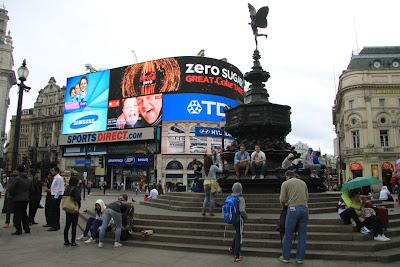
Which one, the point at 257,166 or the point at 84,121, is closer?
the point at 257,166

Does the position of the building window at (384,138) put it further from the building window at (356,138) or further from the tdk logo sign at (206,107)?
the tdk logo sign at (206,107)

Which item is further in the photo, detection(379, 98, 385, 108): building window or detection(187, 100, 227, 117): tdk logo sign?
detection(187, 100, 227, 117): tdk logo sign

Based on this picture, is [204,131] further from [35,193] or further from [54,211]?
[54,211]

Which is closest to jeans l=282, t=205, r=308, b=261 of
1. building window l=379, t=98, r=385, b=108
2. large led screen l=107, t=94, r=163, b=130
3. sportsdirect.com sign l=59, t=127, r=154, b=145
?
building window l=379, t=98, r=385, b=108

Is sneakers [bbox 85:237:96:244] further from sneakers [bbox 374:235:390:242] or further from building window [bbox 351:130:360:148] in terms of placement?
building window [bbox 351:130:360:148]

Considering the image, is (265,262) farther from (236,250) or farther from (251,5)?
(251,5)

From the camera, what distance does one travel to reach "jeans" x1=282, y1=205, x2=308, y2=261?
20.3 feet

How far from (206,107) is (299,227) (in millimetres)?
47921

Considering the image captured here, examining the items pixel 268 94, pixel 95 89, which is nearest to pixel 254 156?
pixel 268 94

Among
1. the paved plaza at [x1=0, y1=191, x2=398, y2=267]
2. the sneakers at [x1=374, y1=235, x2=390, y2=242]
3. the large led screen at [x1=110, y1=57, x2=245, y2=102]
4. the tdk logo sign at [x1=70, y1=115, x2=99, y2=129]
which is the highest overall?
the large led screen at [x1=110, y1=57, x2=245, y2=102]

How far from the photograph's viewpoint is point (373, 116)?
47031 millimetres

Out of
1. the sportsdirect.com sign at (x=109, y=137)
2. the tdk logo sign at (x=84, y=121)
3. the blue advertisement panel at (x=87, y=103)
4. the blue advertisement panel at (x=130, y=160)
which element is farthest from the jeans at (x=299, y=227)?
the tdk logo sign at (x=84, y=121)

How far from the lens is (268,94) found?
15.0m

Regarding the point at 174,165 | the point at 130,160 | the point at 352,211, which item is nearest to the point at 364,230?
the point at 352,211
